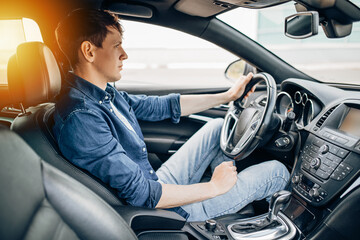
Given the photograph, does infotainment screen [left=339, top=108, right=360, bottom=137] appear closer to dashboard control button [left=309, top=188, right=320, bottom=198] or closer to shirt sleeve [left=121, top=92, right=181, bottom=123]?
dashboard control button [left=309, top=188, right=320, bottom=198]

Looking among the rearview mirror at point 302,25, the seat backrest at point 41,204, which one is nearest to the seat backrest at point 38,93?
the seat backrest at point 41,204

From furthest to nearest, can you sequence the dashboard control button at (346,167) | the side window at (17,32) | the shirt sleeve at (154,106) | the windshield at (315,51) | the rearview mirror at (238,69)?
1. the windshield at (315,51)
2. the rearview mirror at (238,69)
3. the shirt sleeve at (154,106)
4. the side window at (17,32)
5. the dashboard control button at (346,167)

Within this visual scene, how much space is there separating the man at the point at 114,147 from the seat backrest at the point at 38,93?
52 millimetres

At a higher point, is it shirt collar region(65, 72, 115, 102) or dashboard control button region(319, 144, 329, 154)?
shirt collar region(65, 72, 115, 102)

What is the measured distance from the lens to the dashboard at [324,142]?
138 cm

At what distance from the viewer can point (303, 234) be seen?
1519mm

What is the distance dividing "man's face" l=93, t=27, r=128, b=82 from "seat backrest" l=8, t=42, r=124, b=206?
26cm

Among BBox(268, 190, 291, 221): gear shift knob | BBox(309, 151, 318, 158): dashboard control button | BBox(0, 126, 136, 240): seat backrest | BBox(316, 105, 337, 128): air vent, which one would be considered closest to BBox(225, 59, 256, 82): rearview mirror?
BBox(316, 105, 337, 128): air vent

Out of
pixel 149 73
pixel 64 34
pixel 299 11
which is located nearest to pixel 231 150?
pixel 299 11

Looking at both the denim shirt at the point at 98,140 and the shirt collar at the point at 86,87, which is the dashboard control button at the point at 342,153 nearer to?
the denim shirt at the point at 98,140

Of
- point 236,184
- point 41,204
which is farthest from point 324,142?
point 41,204

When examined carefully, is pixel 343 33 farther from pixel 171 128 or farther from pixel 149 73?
pixel 149 73

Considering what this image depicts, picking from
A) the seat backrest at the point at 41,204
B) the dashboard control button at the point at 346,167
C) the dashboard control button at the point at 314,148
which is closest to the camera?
the seat backrest at the point at 41,204

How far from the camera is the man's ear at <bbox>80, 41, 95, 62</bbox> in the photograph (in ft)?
4.83
